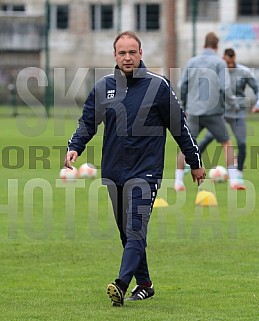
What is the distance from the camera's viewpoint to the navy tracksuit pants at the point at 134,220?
7875mm

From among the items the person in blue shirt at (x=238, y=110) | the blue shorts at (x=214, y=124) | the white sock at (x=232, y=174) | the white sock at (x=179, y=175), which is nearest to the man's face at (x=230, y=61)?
the person in blue shirt at (x=238, y=110)

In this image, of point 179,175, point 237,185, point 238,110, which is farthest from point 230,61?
point 179,175

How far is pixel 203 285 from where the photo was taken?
29.0 ft

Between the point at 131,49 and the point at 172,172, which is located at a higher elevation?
the point at 131,49

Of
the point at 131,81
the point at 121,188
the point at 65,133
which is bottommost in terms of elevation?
the point at 65,133

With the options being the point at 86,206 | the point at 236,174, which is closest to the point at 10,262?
the point at 86,206

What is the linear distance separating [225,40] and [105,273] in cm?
4531

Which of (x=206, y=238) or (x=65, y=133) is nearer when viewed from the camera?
(x=206, y=238)

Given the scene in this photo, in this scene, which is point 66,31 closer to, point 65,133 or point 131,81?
point 65,133

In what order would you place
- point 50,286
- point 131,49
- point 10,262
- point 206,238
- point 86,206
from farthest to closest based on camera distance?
point 86,206 → point 206,238 → point 10,262 → point 50,286 → point 131,49

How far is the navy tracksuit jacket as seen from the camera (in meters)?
8.09

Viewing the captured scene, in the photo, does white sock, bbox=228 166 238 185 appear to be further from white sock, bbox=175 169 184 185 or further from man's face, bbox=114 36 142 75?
man's face, bbox=114 36 142 75

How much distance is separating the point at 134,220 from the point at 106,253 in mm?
2599

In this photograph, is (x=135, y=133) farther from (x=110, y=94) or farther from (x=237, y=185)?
(x=237, y=185)
